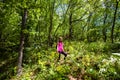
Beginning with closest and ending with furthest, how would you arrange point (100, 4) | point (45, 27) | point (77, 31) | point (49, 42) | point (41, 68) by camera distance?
1. point (41, 68)
2. point (49, 42)
3. point (45, 27)
4. point (100, 4)
5. point (77, 31)

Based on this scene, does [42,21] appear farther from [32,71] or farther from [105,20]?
[105,20]

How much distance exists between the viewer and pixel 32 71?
16.7 meters

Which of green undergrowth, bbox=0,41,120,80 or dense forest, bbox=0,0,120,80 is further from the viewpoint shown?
dense forest, bbox=0,0,120,80

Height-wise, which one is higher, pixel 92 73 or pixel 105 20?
pixel 105 20

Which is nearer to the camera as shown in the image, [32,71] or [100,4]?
[32,71]

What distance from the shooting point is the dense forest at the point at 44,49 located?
1287 cm

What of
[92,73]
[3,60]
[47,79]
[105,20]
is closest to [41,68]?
[47,79]

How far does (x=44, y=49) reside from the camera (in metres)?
21.5

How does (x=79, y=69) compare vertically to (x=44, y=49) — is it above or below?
below

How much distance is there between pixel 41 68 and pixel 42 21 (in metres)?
8.26

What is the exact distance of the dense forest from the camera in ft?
42.2

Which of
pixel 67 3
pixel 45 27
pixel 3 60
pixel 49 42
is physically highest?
pixel 67 3

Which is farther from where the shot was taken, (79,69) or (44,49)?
(44,49)

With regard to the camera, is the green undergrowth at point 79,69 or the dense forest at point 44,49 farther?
the dense forest at point 44,49
